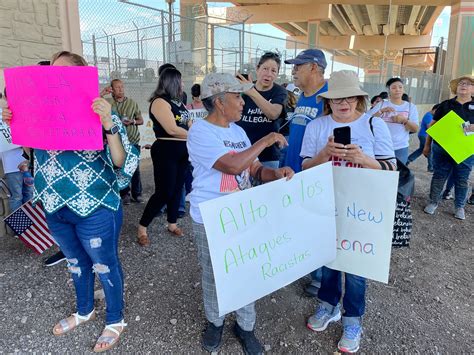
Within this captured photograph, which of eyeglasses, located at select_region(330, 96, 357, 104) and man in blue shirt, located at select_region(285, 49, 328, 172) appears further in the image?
man in blue shirt, located at select_region(285, 49, 328, 172)

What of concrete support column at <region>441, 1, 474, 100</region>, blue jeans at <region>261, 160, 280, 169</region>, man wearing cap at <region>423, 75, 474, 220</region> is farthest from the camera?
concrete support column at <region>441, 1, 474, 100</region>

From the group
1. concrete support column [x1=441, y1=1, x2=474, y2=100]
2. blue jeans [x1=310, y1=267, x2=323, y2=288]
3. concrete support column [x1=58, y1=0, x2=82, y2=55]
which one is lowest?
blue jeans [x1=310, y1=267, x2=323, y2=288]

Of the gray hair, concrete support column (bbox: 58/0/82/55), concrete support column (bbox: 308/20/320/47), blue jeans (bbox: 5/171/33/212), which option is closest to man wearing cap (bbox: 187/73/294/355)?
the gray hair

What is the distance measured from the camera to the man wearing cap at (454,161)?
4.95m

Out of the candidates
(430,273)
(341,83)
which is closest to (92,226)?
(341,83)

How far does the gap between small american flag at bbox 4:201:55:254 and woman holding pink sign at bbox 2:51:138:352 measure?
159 centimetres

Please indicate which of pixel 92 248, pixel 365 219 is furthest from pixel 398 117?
pixel 92 248

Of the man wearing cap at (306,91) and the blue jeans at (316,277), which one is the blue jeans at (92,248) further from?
the blue jeans at (316,277)

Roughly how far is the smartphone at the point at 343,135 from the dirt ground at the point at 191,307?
1.46 m

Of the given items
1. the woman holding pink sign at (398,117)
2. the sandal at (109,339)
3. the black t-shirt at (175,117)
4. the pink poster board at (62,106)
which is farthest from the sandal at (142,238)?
the woman holding pink sign at (398,117)

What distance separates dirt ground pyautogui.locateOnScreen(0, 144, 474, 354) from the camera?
2580mm

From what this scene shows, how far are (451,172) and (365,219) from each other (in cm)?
408

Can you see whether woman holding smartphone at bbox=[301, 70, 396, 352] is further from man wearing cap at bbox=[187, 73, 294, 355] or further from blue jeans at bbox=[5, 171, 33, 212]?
blue jeans at bbox=[5, 171, 33, 212]

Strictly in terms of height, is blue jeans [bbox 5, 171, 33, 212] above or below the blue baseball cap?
below
